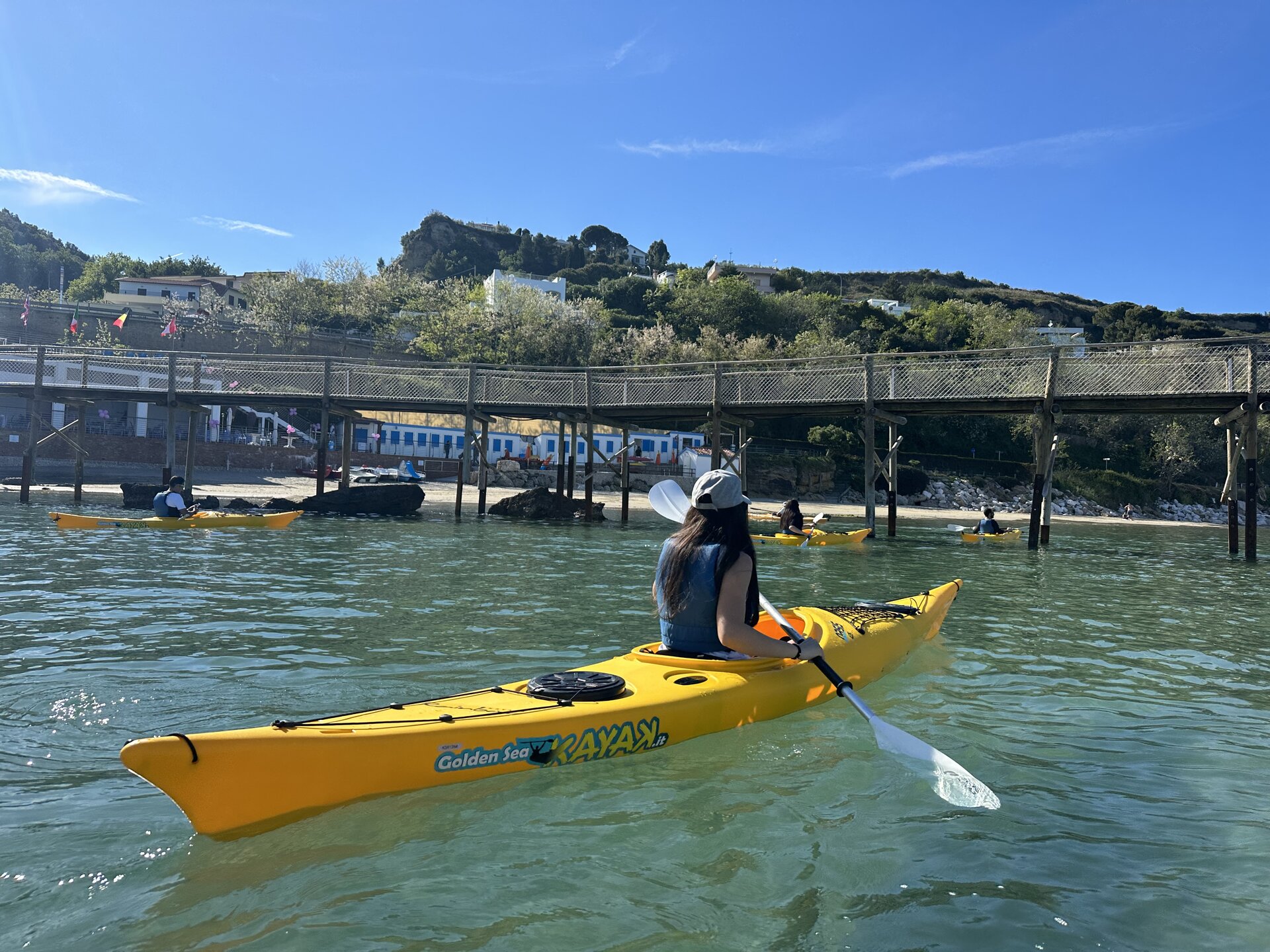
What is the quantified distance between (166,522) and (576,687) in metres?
15.6

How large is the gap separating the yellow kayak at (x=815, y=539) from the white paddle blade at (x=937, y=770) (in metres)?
13.6

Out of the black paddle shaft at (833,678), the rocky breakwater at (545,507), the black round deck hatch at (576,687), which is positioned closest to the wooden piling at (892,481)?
the rocky breakwater at (545,507)

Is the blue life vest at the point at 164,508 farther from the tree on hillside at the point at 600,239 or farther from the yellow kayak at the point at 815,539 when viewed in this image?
the tree on hillside at the point at 600,239

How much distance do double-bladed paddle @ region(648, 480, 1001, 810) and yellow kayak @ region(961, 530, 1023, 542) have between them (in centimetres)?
1839

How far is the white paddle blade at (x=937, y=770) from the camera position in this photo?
450 centimetres

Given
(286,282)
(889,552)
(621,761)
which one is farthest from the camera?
(286,282)

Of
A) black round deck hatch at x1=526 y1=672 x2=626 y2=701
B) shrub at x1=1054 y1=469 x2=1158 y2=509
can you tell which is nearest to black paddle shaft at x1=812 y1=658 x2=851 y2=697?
black round deck hatch at x1=526 y1=672 x2=626 y2=701

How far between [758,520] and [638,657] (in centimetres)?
1856

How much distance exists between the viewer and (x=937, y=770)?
4.79m

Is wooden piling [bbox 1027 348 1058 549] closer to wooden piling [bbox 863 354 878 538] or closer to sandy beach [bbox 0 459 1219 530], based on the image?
wooden piling [bbox 863 354 878 538]

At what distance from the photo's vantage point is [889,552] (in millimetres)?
19562

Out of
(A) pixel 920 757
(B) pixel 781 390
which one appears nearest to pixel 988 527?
(B) pixel 781 390

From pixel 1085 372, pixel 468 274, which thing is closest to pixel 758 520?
pixel 1085 372

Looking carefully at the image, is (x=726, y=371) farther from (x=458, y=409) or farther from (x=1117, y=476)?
(x=1117, y=476)
